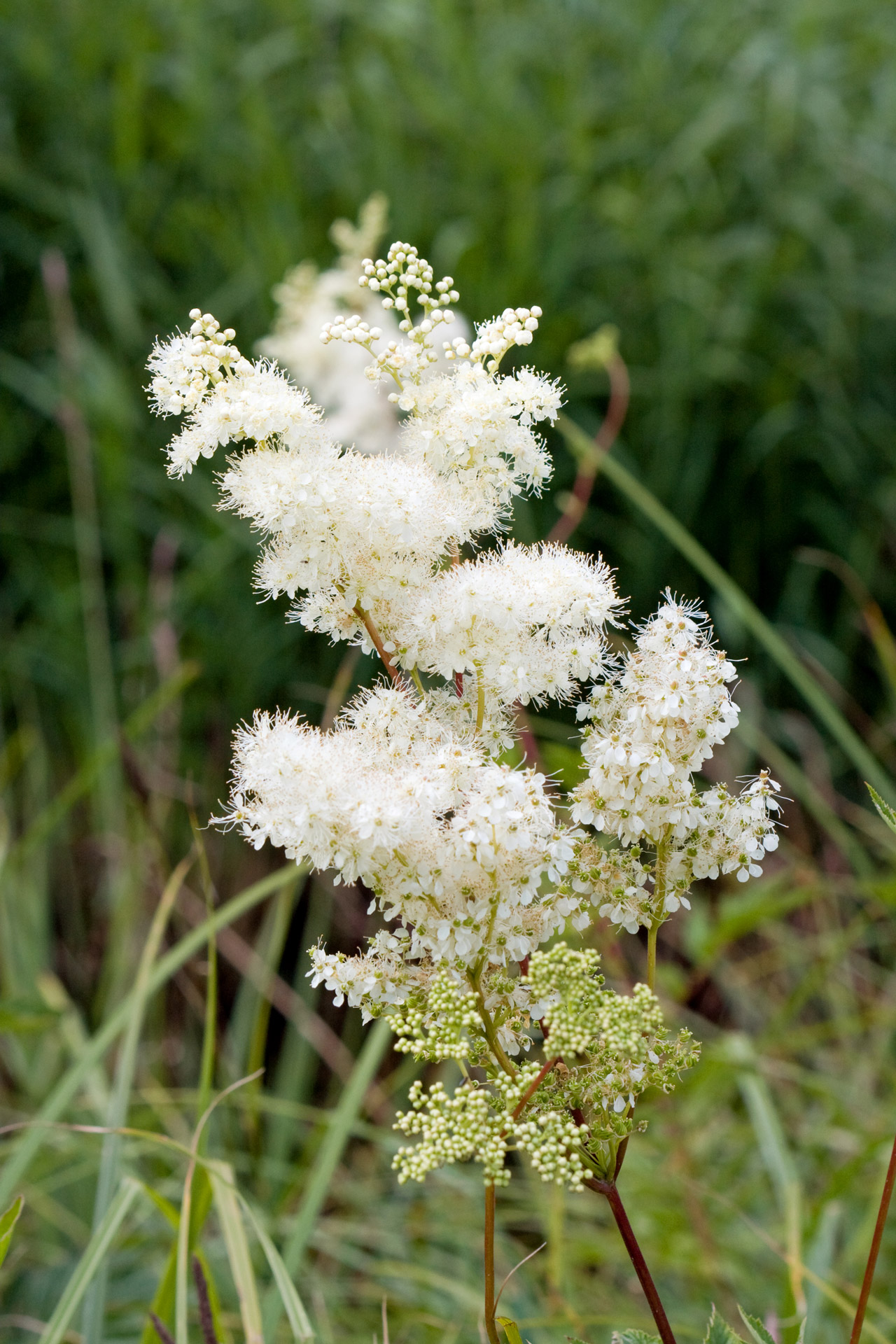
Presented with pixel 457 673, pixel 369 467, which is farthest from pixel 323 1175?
pixel 369 467

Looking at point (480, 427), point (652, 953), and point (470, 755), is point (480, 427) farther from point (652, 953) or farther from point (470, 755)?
point (652, 953)

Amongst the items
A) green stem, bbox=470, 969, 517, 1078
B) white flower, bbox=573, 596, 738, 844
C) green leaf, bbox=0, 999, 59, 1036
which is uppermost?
white flower, bbox=573, 596, 738, 844

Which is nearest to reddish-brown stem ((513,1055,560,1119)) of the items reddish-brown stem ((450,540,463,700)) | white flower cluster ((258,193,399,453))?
reddish-brown stem ((450,540,463,700))

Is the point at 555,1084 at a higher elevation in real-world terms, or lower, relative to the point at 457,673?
lower

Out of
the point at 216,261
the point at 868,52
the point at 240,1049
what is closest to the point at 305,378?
the point at 216,261

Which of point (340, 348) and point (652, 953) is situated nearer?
point (652, 953)

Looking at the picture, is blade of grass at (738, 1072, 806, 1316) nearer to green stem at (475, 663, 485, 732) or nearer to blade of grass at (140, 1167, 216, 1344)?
blade of grass at (140, 1167, 216, 1344)

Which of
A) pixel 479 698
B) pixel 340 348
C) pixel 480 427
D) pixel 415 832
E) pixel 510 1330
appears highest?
pixel 340 348
